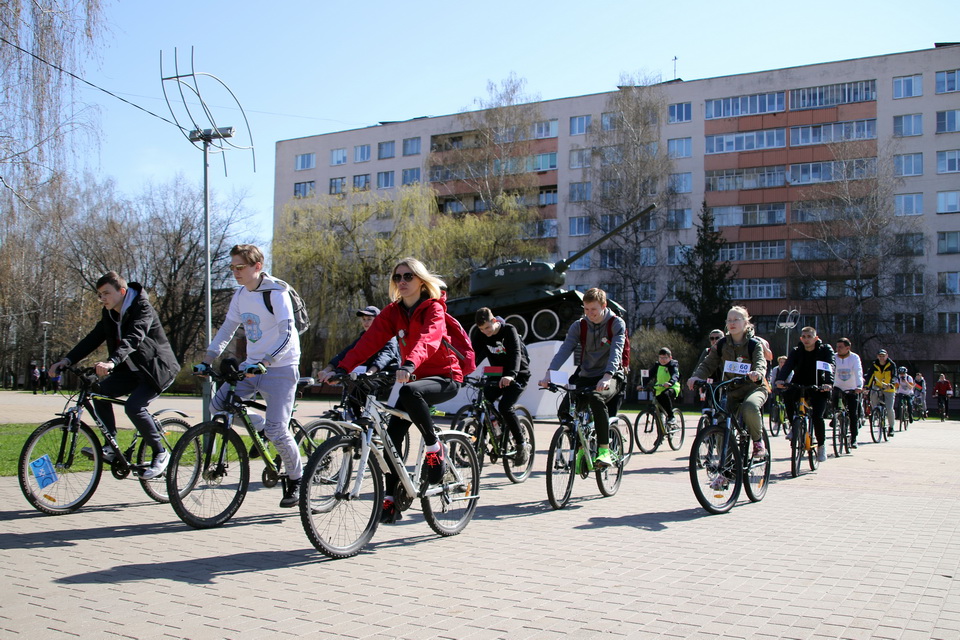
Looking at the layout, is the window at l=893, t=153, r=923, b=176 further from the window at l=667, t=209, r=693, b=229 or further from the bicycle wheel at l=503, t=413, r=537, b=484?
the bicycle wheel at l=503, t=413, r=537, b=484

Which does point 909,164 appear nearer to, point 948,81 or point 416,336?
point 948,81

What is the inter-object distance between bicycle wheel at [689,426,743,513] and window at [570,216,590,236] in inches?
2100

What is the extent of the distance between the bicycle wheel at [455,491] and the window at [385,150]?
66.6 m

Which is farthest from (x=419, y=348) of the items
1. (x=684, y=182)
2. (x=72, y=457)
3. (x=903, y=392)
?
(x=684, y=182)

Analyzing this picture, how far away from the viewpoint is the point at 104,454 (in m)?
6.96

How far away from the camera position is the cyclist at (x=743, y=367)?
8195mm

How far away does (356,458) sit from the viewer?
553 cm

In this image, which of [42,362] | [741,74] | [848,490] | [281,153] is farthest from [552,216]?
[848,490]

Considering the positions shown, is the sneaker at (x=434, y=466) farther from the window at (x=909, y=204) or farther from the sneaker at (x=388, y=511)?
the window at (x=909, y=204)

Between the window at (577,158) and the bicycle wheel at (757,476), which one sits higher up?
the window at (577,158)

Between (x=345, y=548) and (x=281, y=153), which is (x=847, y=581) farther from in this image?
(x=281, y=153)

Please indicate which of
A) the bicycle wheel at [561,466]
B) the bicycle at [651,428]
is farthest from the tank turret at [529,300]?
the bicycle wheel at [561,466]

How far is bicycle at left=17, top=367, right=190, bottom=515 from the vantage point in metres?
6.73

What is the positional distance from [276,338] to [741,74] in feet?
192
